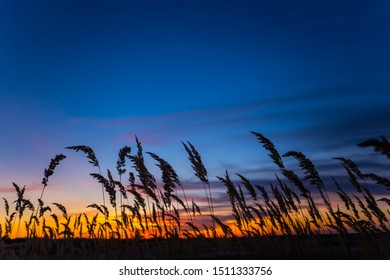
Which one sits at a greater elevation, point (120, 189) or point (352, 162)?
point (120, 189)

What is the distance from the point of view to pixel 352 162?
4.76m

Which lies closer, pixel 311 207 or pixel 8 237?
pixel 311 207

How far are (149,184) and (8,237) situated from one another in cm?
239

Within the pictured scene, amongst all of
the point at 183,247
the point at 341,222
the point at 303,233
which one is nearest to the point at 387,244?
the point at 341,222

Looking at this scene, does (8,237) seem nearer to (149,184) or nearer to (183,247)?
(149,184)

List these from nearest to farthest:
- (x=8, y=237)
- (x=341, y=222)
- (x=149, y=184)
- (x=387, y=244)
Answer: (x=387, y=244)
(x=341, y=222)
(x=149, y=184)
(x=8, y=237)

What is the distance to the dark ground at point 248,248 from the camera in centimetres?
412

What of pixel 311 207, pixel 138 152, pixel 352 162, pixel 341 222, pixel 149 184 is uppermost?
pixel 138 152

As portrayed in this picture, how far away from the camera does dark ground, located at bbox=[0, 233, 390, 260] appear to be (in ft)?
13.5

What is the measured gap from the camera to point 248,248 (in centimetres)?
473

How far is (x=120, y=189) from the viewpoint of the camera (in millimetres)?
6219
